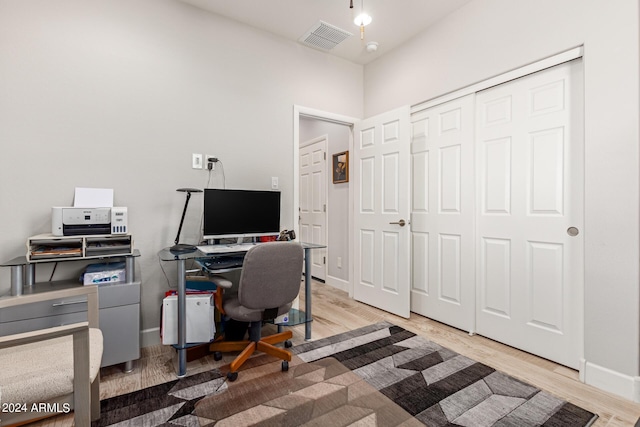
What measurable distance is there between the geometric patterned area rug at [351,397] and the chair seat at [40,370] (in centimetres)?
46

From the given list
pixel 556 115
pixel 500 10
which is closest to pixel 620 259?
pixel 556 115

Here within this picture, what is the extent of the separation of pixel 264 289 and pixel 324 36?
8.06ft

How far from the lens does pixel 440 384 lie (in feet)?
6.19

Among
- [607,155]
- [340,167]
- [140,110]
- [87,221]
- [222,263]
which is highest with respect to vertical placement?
[140,110]

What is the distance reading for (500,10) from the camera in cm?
237

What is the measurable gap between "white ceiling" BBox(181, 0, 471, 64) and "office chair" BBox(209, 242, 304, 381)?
6.69 feet

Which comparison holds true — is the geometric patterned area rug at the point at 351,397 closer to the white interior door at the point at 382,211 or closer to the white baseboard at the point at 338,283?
the white interior door at the point at 382,211

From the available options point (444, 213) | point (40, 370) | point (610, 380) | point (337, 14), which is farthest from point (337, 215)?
point (40, 370)

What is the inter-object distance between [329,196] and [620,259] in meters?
2.99

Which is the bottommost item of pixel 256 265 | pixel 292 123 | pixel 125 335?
pixel 125 335

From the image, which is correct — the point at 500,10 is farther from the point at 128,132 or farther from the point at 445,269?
the point at 128,132

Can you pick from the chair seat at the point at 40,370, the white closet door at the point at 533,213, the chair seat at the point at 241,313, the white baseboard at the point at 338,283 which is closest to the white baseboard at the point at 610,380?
the white closet door at the point at 533,213

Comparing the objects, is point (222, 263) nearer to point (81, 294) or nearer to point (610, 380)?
point (81, 294)

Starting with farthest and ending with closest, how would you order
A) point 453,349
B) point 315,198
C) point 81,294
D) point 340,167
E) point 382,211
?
point 315,198 < point 340,167 < point 382,211 < point 453,349 < point 81,294
